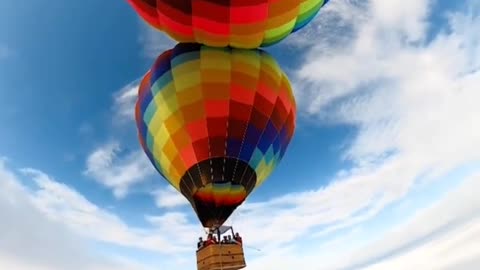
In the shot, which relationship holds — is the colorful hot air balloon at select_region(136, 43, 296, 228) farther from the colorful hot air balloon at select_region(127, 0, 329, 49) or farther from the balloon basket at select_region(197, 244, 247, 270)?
the balloon basket at select_region(197, 244, 247, 270)

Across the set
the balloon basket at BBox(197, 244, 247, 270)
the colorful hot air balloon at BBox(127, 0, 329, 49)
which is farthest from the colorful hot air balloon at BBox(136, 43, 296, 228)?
the balloon basket at BBox(197, 244, 247, 270)

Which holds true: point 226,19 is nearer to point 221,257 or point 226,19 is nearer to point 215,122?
point 215,122

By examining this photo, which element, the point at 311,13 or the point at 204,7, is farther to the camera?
the point at 311,13

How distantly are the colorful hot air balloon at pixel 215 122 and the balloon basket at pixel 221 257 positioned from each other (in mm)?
1093

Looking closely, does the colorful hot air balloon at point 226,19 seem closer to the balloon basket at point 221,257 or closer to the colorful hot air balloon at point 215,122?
the colorful hot air balloon at point 215,122

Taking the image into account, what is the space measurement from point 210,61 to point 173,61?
144 cm

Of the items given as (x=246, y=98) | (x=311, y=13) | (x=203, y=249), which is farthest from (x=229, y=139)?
(x=311, y=13)

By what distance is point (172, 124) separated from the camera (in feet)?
51.4

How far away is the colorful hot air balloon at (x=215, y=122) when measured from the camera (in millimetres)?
15211

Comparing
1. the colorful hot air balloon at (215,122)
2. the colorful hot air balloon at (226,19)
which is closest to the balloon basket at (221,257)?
the colorful hot air balloon at (215,122)

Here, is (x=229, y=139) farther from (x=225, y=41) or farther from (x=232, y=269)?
(x=232, y=269)

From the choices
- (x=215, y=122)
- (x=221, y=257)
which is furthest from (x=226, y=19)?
(x=221, y=257)

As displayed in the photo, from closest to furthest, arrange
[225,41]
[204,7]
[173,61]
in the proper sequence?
[204,7], [225,41], [173,61]

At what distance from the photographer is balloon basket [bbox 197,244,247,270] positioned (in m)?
14.3
